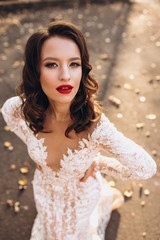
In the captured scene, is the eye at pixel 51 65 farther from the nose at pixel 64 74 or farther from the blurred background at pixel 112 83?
the blurred background at pixel 112 83

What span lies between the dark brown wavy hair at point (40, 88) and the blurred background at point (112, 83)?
55 centimetres

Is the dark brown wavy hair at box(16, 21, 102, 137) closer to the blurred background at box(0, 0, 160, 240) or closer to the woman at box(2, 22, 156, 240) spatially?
the woman at box(2, 22, 156, 240)

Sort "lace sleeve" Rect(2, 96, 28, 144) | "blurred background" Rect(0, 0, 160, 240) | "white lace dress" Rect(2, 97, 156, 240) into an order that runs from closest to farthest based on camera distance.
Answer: "white lace dress" Rect(2, 97, 156, 240), "lace sleeve" Rect(2, 96, 28, 144), "blurred background" Rect(0, 0, 160, 240)

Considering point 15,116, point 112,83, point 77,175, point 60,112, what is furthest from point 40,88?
point 112,83

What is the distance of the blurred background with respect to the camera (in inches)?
120

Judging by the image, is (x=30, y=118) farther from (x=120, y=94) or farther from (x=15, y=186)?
(x=120, y=94)

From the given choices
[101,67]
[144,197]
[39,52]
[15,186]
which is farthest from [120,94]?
[39,52]

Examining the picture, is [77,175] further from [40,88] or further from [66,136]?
[40,88]

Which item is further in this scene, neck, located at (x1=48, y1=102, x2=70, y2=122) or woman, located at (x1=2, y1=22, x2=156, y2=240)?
neck, located at (x1=48, y1=102, x2=70, y2=122)

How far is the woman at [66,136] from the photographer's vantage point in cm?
188

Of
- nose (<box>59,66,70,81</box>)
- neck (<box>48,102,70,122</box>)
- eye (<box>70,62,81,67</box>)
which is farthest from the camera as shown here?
neck (<box>48,102,70,122</box>)

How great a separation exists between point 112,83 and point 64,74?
3.15 m

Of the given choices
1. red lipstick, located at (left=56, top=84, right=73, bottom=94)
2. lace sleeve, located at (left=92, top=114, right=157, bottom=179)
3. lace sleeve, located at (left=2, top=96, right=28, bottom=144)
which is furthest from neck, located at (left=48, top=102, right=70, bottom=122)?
lace sleeve, located at (left=2, top=96, right=28, bottom=144)

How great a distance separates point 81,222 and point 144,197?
1143mm
